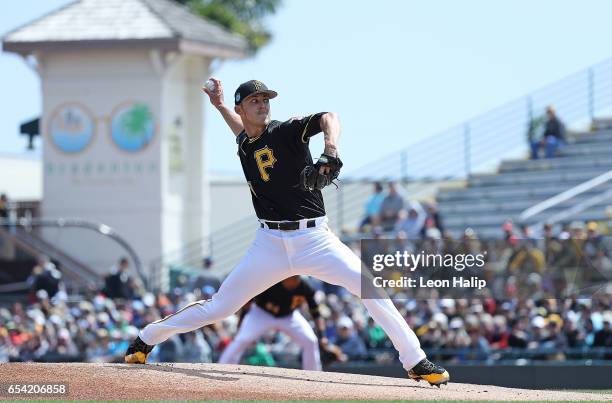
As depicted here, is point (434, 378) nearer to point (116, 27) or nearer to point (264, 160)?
point (264, 160)

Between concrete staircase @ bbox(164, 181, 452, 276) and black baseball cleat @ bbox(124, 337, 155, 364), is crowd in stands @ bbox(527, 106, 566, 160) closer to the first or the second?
concrete staircase @ bbox(164, 181, 452, 276)

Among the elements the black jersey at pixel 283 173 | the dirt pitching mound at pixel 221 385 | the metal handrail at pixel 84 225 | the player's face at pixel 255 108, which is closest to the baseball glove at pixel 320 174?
the black jersey at pixel 283 173

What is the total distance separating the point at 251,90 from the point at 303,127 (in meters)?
0.56

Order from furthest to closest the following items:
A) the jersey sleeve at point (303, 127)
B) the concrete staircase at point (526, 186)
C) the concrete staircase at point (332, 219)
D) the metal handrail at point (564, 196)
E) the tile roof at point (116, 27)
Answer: the tile roof at point (116, 27) < the concrete staircase at point (332, 219) < the concrete staircase at point (526, 186) < the metal handrail at point (564, 196) < the jersey sleeve at point (303, 127)

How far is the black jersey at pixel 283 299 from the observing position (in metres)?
14.6

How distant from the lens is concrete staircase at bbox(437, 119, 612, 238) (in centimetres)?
2331

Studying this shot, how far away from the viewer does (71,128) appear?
1167 inches

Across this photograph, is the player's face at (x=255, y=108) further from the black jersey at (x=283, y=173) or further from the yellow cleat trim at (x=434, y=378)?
the yellow cleat trim at (x=434, y=378)

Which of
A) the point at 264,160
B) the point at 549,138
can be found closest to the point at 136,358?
the point at 264,160

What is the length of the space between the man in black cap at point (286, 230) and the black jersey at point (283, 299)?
12.7 feet

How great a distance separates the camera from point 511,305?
60.1ft

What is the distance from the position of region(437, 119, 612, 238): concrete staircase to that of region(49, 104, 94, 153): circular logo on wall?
8.24 m

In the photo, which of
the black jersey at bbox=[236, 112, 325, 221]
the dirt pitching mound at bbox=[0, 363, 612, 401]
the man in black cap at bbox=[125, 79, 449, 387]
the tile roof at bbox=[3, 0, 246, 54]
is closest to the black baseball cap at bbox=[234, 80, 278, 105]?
the man in black cap at bbox=[125, 79, 449, 387]

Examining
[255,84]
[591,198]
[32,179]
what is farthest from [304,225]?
[32,179]
